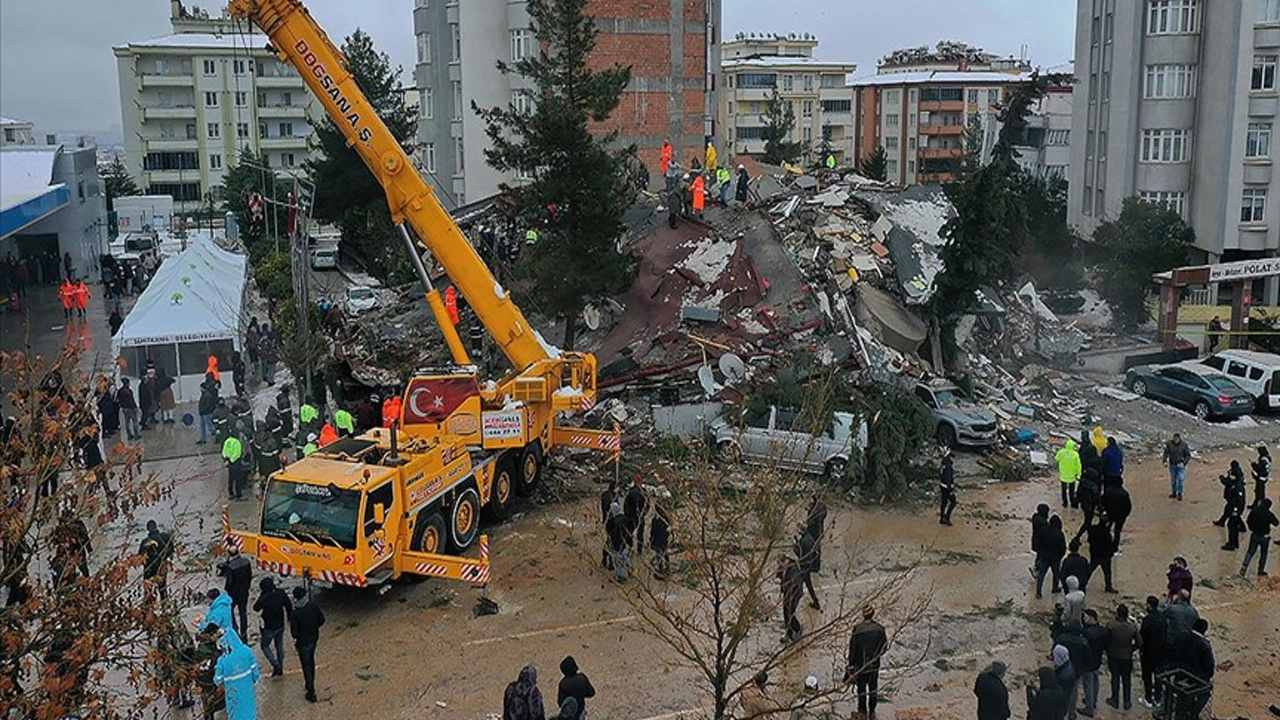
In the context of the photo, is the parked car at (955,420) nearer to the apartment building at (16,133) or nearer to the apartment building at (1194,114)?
the apartment building at (1194,114)

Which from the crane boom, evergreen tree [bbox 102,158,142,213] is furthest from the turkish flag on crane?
evergreen tree [bbox 102,158,142,213]

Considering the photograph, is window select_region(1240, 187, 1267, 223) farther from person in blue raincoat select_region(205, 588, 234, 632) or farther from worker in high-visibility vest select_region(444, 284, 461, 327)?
person in blue raincoat select_region(205, 588, 234, 632)

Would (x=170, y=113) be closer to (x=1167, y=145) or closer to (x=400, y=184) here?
(x=1167, y=145)

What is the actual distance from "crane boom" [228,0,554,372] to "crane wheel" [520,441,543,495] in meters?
1.58

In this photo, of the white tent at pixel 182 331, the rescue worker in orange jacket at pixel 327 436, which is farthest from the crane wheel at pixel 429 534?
the white tent at pixel 182 331

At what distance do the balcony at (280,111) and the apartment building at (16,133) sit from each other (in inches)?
594

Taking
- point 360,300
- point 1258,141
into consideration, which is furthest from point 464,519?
point 1258,141

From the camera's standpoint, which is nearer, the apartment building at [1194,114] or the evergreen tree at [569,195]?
the evergreen tree at [569,195]

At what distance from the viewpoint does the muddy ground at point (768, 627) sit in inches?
516

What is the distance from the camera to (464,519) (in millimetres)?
17406

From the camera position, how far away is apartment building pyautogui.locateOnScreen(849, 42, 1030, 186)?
82.7m

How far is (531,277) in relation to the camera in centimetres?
2597

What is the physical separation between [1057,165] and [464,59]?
109ft

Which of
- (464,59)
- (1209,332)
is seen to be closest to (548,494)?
(1209,332)
